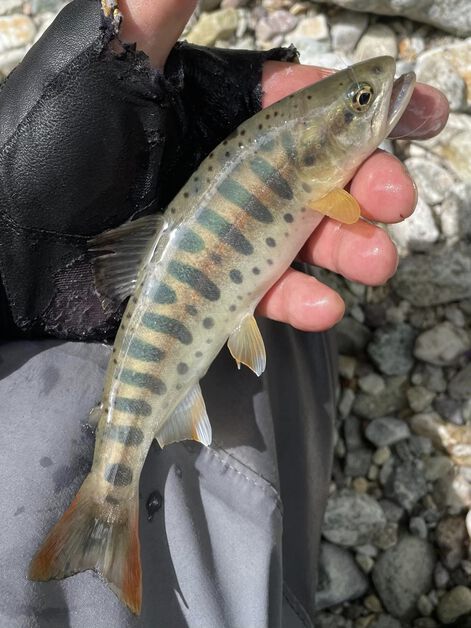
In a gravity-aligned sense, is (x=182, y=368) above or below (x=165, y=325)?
below

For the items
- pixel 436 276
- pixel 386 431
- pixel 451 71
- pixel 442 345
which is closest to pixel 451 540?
pixel 386 431

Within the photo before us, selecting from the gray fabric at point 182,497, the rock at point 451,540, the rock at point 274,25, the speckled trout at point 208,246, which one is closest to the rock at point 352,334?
the gray fabric at point 182,497

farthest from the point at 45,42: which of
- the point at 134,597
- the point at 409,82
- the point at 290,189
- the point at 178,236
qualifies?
the point at 134,597

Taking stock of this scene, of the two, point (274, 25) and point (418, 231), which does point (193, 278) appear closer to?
point (418, 231)

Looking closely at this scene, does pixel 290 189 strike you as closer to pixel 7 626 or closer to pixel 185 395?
pixel 185 395

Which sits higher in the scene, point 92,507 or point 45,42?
point 45,42

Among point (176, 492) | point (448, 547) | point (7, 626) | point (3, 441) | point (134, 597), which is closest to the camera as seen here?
point (7, 626)
